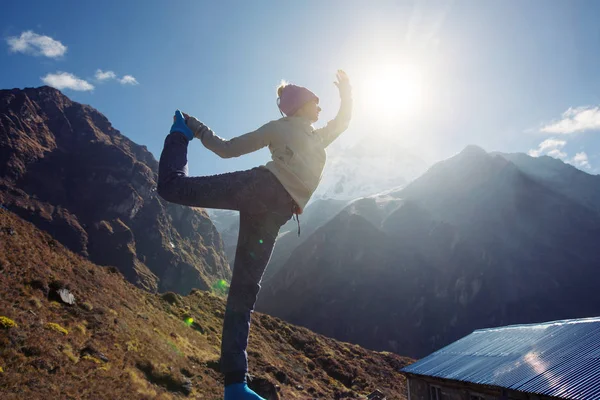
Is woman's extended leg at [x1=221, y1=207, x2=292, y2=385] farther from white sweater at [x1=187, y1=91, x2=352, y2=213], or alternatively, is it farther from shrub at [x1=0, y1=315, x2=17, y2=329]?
shrub at [x1=0, y1=315, x2=17, y2=329]

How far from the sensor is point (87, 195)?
165m

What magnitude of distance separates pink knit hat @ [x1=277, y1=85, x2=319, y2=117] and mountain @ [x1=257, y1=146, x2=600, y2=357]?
128533 millimetres

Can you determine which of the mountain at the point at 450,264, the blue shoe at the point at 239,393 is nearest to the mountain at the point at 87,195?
the mountain at the point at 450,264

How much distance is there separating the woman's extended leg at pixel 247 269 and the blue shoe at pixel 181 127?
973mm

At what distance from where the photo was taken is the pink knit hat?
14.0ft

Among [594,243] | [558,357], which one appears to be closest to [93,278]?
[558,357]

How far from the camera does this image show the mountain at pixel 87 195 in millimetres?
146500

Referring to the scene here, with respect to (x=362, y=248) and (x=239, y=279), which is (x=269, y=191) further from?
(x=362, y=248)

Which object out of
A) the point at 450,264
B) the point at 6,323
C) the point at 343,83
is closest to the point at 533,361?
the point at 343,83

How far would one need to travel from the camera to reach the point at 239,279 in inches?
139

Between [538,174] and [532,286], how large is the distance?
283 feet

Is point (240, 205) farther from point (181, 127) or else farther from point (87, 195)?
point (87, 195)

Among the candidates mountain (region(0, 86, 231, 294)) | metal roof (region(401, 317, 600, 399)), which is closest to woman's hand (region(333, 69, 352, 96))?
metal roof (region(401, 317, 600, 399))

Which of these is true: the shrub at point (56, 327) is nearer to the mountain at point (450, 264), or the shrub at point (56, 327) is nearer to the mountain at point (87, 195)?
the mountain at point (450, 264)
